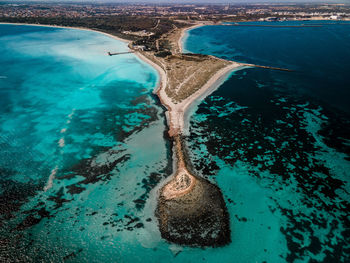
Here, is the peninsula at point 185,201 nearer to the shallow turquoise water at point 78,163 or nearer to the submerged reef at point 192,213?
the submerged reef at point 192,213

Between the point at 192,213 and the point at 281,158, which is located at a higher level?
the point at 281,158

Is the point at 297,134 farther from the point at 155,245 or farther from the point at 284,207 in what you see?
the point at 155,245

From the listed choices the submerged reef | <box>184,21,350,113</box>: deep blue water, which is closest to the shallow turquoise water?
the submerged reef

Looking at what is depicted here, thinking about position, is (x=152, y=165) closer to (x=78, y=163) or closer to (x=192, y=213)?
(x=192, y=213)

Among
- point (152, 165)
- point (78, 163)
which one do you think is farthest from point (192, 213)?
point (78, 163)

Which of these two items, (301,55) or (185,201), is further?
(301,55)

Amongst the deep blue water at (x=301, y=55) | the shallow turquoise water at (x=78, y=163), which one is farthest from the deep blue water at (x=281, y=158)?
the shallow turquoise water at (x=78, y=163)

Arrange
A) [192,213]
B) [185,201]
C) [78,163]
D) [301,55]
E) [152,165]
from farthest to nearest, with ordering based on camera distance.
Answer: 1. [301,55]
2. [152,165]
3. [78,163]
4. [185,201]
5. [192,213]
